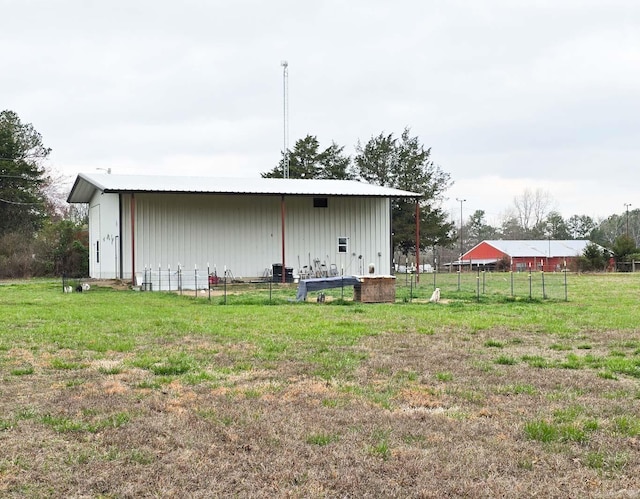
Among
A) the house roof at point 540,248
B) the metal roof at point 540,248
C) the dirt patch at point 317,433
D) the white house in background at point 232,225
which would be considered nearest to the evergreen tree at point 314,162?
the white house in background at point 232,225

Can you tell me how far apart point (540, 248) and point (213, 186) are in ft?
157

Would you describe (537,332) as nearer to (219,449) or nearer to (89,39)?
(219,449)

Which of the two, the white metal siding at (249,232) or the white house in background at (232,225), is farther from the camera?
the white metal siding at (249,232)

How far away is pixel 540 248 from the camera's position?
2633 inches

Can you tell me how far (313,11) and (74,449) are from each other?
13.9m

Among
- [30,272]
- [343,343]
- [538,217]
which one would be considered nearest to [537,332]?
[343,343]

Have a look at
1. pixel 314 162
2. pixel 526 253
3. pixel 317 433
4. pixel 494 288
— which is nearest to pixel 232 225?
pixel 494 288

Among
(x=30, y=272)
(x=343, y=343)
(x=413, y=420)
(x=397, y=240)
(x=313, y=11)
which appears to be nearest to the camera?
(x=413, y=420)

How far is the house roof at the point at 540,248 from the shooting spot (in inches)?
2544

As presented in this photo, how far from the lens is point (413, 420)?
4.80 meters

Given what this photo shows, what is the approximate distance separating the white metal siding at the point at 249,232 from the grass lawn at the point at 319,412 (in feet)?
52.8

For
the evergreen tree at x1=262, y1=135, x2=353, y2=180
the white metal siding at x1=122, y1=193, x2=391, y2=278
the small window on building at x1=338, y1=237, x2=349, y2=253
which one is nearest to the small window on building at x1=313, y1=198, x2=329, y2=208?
the white metal siding at x1=122, y1=193, x2=391, y2=278

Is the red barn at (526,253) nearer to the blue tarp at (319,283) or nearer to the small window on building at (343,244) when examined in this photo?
the small window on building at (343,244)

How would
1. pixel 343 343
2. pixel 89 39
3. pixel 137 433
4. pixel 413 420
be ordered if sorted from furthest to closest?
pixel 89 39 < pixel 343 343 < pixel 413 420 < pixel 137 433
